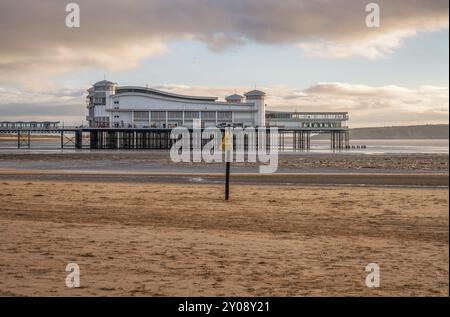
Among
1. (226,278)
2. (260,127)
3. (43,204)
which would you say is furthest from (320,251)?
(260,127)

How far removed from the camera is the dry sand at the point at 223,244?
22.4 feet

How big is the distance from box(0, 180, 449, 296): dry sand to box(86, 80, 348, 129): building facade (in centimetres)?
6382

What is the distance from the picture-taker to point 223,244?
9.48 m

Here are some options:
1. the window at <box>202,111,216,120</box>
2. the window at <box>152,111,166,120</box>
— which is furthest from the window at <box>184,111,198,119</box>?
the window at <box>152,111,166,120</box>

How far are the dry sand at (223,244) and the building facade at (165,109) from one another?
63820mm

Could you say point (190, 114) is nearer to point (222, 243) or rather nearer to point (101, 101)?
point (101, 101)

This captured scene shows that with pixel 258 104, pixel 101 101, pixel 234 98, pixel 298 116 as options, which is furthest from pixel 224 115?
pixel 101 101

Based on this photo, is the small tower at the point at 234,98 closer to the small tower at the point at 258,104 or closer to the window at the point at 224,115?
the small tower at the point at 258,104

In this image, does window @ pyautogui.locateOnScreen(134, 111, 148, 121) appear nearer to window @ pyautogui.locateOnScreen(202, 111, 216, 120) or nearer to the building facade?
the building facade

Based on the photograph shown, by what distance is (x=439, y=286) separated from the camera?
21.9 ft

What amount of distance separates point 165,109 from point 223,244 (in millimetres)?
73027

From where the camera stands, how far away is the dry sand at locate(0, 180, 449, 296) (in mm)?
6824
